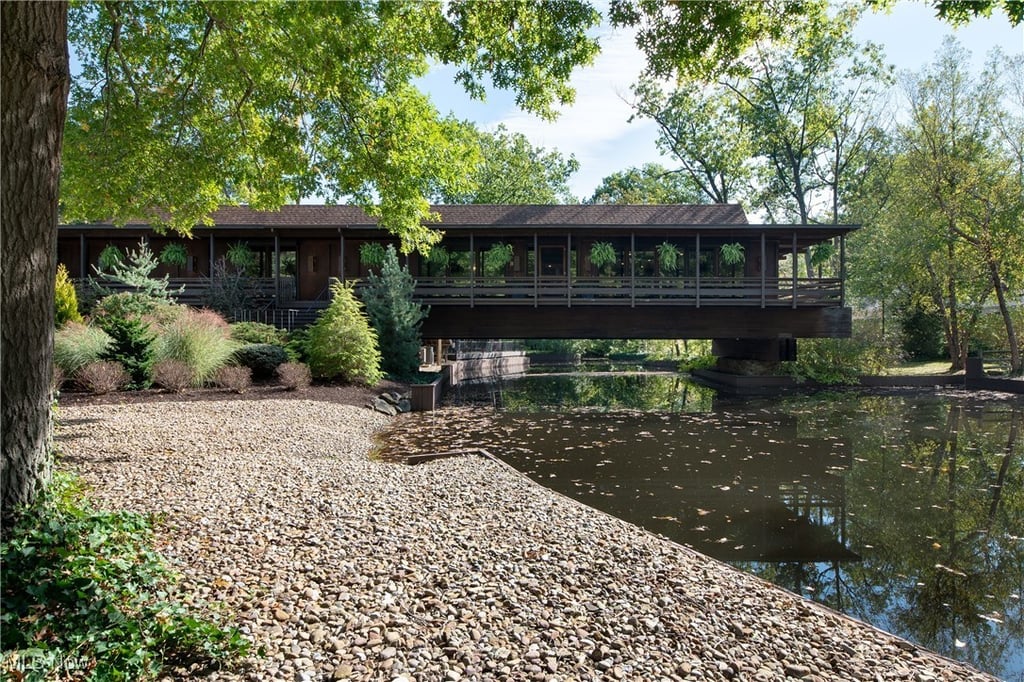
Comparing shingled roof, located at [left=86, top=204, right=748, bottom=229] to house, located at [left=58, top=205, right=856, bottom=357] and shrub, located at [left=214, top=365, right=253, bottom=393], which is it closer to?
house, located at [left=58, top=205, right=856, bottom=357]

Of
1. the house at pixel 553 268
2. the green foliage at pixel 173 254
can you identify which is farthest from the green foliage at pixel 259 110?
the green foliage at pixel 173 254

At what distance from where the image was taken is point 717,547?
5809 mm

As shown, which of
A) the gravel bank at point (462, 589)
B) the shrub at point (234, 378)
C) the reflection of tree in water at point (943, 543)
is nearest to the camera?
the gravel bank at point (462, 589)

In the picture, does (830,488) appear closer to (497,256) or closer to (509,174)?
(497,256)

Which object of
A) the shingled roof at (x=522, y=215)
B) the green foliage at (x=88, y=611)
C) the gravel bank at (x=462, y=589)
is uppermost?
A: the shingled roof at (x=522, y=215)

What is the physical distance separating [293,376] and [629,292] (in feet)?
39.1

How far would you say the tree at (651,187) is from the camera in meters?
42.2

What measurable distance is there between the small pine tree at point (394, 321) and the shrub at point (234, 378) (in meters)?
4.86

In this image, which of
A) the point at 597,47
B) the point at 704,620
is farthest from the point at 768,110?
the point at 704,620

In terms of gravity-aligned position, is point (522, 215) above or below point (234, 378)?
above

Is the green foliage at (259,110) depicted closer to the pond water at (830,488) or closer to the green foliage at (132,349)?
the green foliage at (132,349)

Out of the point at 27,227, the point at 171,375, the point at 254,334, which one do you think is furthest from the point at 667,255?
the point at 27,227

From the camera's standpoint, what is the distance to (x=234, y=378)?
1317 cm

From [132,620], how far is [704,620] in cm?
334
